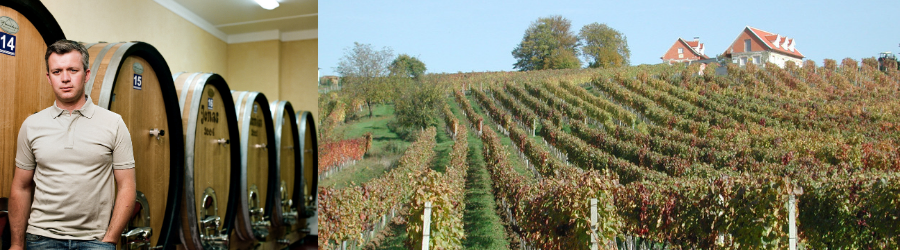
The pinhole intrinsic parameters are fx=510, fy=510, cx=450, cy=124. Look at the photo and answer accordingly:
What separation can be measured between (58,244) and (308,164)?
12.0 feet

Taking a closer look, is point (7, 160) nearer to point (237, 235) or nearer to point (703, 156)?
point (237, 235)

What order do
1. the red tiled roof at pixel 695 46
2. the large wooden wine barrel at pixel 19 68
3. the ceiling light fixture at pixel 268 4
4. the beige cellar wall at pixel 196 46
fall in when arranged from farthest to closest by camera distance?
the ceiling light fixture at pixel 268 4 → the beige cellar wall at pixel 196 46 → the red tiled roof at pixel 695 46 → the large wooden wine barrel at pixel 19 68

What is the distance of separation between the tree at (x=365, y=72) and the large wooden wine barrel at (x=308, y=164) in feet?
6.68

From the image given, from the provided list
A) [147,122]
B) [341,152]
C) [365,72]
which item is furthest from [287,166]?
[147,122]

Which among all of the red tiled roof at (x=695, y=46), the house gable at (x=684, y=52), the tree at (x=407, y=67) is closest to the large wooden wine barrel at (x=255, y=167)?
the tree at (x=407, y=67)

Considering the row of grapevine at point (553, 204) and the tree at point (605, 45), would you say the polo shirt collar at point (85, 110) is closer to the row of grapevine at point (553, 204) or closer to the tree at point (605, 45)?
the row of grapevine at point (553, 204)

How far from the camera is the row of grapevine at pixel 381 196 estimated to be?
336 cm

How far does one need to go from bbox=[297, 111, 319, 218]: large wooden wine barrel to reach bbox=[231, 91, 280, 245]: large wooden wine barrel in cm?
72

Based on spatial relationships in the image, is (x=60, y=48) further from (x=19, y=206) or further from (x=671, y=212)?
(x=671, y=212)

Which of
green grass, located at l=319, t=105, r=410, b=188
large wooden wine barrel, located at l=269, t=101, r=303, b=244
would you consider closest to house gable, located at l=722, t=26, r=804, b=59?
green grass, located at l=319, t=105, r=410, b=188

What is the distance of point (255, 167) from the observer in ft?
14.3

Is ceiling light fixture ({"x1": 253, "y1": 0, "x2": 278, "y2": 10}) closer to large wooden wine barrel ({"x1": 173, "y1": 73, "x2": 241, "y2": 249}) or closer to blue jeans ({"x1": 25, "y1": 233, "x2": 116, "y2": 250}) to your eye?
large wooden wine barrel ({"x1": 173, "y1": 73, "x2": 241, "y2": 249})

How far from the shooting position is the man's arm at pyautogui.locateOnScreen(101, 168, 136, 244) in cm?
219

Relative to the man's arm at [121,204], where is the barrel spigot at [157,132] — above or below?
above
